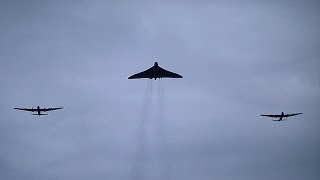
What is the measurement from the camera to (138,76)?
347 feet

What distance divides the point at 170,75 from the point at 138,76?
8540 millimetres

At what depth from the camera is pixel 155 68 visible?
338 ft

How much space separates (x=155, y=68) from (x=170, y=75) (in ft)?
15.7

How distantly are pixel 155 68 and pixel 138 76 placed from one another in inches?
228

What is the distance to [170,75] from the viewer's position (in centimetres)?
10500
